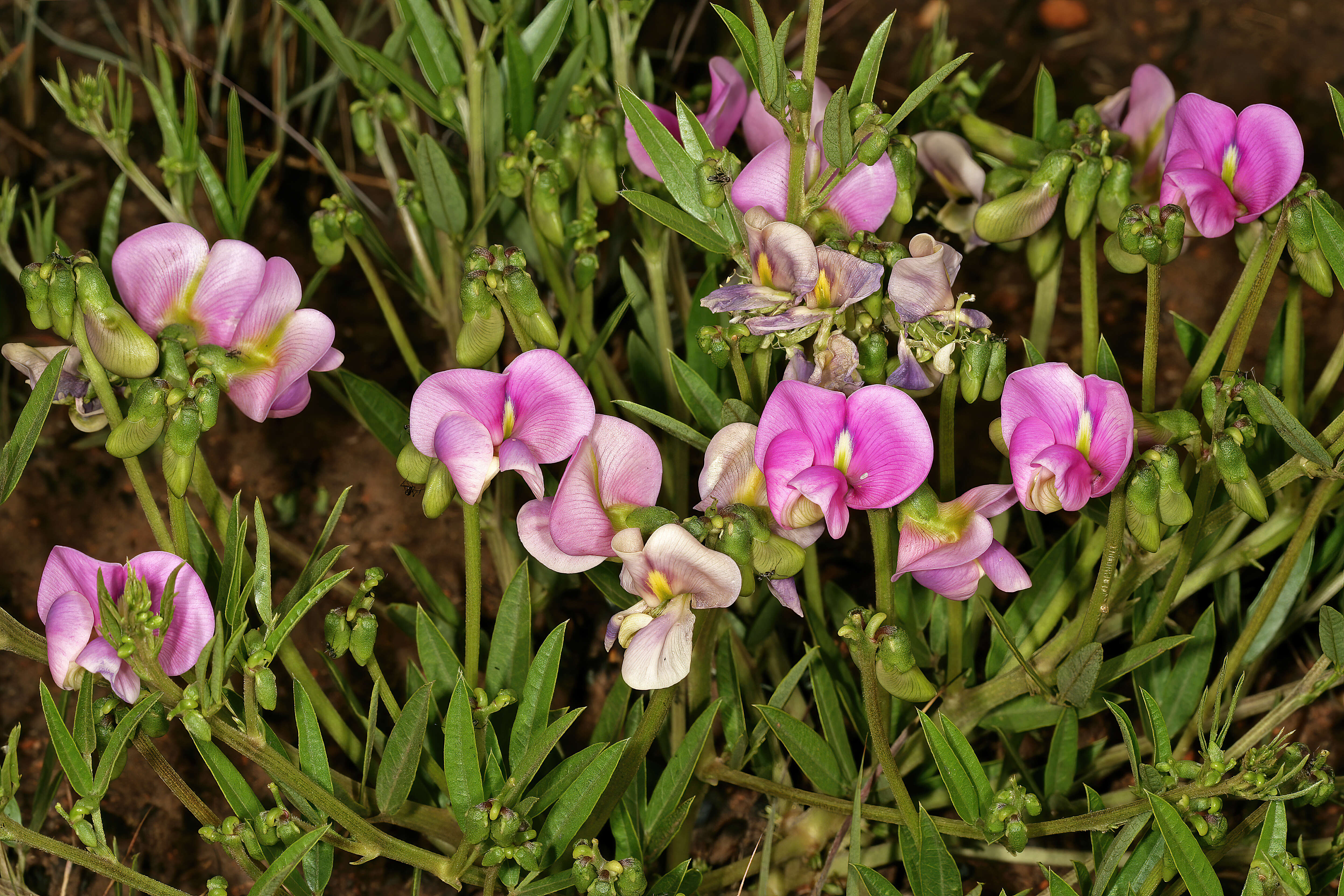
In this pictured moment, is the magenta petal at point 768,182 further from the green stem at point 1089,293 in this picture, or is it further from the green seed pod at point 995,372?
the green stem at point 1089,293

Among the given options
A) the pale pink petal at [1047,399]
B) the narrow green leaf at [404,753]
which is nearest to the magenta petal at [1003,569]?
the pale pink petal at [1047,399]

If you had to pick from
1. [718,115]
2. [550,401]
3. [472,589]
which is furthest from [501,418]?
[718,115]

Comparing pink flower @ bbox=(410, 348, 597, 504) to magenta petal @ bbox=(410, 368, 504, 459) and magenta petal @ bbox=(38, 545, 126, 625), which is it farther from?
magenta petal @ bbox=(38, 545, 126, 625)

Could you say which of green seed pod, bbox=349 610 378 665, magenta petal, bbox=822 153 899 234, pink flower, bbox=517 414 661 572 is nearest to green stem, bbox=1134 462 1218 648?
magenta petal, bbox=822 153 899 234

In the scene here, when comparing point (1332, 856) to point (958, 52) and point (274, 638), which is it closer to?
point (274, 638)

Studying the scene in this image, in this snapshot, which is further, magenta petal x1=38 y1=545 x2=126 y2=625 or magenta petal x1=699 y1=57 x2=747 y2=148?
magenta petal x1=699 y1=57 x2=747 y2=148

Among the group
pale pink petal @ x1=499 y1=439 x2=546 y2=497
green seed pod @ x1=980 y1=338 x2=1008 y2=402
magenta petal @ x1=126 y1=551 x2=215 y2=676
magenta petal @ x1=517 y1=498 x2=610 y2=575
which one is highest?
green seed pod @ x1=980 y1=338 x2=1008 y2=402

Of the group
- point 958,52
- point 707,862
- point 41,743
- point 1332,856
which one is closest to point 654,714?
point 707,862
